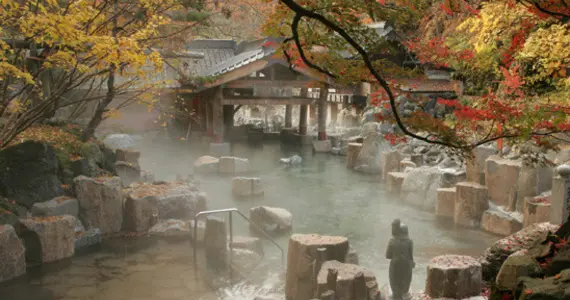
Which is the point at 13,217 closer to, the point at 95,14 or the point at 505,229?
the point at 95,14

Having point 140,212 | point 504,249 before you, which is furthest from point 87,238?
point 504,249

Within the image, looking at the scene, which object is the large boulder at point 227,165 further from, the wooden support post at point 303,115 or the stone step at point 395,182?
the wooden support post at point 303,115

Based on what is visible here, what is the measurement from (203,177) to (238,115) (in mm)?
16747

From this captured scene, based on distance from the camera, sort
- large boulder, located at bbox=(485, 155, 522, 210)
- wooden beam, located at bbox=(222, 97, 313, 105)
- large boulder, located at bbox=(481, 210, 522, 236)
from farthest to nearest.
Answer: wooden beam, located at bbox=(222, 97, 313, 105) → large boulder, located at bbox=(485, 155, 522, 210) → large boulder, located at bbox=(481, 210, 522, 236)

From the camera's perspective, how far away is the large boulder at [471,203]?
10352mm

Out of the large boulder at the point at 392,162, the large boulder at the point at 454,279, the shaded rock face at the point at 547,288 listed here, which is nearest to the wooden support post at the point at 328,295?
the large boulder at the point at 454,279

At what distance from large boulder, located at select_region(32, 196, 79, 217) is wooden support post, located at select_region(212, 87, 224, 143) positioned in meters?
9.28

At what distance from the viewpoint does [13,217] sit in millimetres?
8094

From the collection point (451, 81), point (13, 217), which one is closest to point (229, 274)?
point (13, 217)

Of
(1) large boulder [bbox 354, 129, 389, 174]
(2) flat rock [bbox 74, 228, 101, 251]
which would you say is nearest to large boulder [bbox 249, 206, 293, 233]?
(2) flat rock [bbox 74, 228, 101, 251]

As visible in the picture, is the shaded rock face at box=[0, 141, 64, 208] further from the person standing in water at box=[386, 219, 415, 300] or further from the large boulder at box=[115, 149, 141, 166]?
the person standing in water at box=[386, 219, 415, 300]

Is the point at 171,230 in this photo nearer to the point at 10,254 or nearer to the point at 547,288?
the point at 10,254

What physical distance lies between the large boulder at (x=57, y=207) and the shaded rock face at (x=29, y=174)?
0.19 metres

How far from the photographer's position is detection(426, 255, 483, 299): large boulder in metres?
6.06
